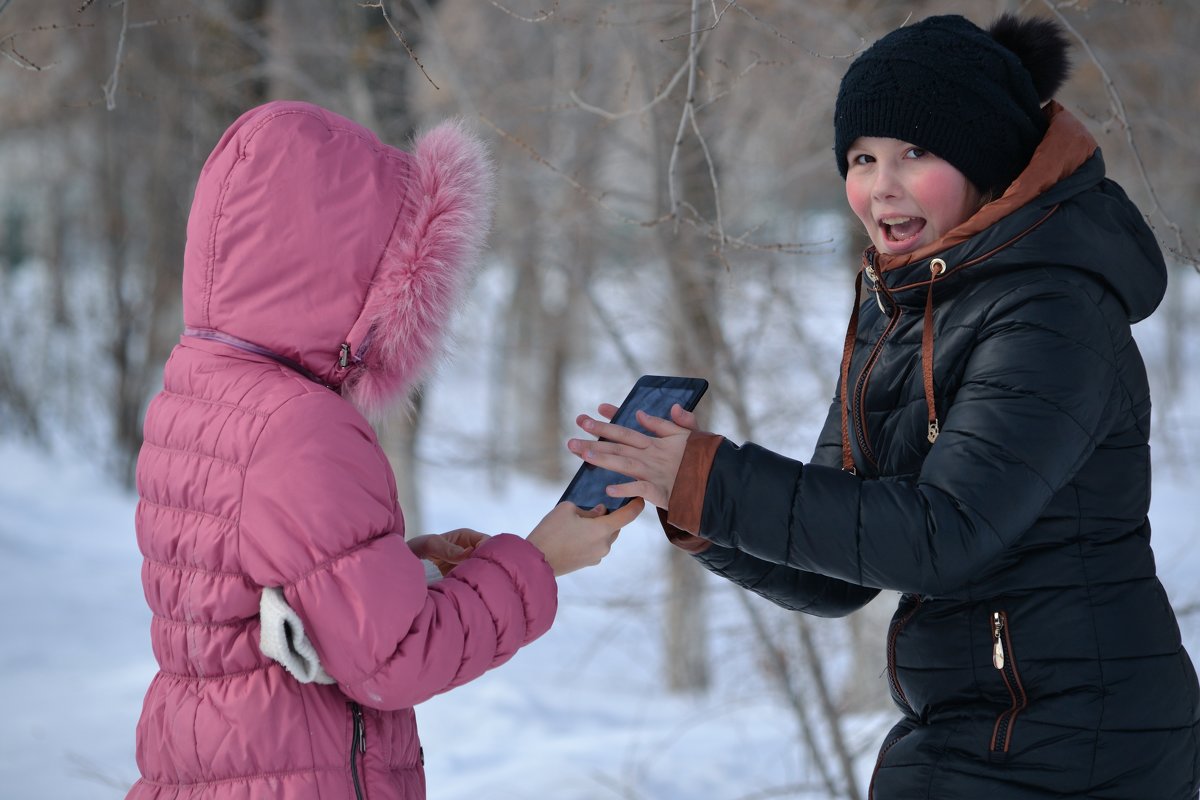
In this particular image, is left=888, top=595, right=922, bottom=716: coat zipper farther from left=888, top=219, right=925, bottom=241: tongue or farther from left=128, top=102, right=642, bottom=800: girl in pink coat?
left=888, top=219, right=925, bottom=241: tongue

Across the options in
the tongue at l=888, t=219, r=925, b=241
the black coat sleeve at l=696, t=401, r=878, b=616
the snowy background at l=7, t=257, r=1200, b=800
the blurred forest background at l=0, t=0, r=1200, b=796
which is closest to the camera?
the tongue at l=888, t=219, r=925, b=241

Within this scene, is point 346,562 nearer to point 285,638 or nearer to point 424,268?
point 285,638

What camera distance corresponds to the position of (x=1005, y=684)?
5.52ft

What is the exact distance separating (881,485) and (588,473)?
0.55 m

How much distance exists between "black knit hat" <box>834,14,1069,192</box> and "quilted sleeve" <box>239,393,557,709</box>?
1.00m

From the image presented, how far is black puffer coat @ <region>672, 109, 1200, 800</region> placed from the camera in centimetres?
159

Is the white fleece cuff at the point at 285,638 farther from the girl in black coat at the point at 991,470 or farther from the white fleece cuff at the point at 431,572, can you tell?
the girl in black coat at the point at 991,470

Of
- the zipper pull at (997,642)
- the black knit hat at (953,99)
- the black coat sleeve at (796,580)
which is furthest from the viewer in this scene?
the black coat sleeve at (796,580)

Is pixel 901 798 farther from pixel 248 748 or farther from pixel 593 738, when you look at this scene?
pixel 593 738

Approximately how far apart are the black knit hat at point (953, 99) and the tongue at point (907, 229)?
11 centimetres

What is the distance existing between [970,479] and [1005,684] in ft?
1.13

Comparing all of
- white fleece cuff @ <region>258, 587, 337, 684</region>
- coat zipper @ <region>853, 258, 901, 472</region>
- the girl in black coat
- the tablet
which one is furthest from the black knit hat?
white fleece cuff @ <region>258, 587, 337, 684</region>

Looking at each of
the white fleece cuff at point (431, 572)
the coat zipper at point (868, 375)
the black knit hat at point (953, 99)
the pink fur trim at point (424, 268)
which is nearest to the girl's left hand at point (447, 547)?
the white fleece cuff at point (431, 572)

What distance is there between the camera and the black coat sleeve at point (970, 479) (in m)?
1.57
